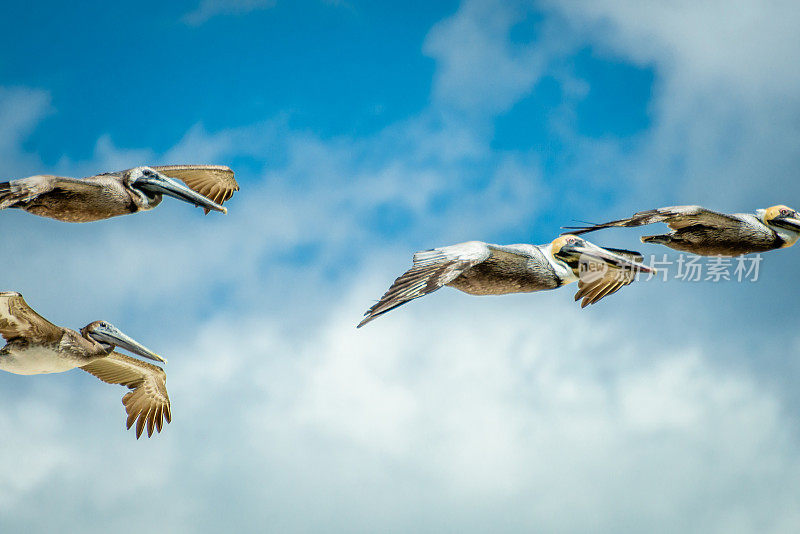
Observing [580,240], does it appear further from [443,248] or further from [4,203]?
[4,203]

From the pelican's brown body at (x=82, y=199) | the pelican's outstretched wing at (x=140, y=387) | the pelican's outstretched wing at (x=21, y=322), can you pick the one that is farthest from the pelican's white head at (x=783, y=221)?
the pelican's outstretched wing at (x=21, y=322)

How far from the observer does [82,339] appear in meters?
16.2

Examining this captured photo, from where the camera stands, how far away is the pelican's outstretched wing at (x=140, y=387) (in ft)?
59.2

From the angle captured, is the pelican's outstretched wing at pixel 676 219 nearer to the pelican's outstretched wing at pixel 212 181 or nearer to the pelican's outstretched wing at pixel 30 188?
the pelican's outstretched wing at pixel 212 181

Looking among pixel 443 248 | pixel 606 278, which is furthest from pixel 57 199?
pixel 606 278

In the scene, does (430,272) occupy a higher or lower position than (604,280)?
lower

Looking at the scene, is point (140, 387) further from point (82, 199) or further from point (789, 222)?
point (789, 222)

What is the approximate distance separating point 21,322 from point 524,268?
7263 millimetres

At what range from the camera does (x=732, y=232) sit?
57.0 ft

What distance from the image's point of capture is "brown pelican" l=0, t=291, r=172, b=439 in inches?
596

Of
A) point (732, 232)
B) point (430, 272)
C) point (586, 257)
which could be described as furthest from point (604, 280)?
point (430, 272)

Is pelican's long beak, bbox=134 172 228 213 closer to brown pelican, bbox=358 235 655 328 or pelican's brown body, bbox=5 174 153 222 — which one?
pelican's brown body, bbox=5 174 153 222

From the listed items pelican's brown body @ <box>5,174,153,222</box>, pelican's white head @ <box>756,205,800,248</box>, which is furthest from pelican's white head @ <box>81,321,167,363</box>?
pelican's white head @ <box>756,205,800,248</box>

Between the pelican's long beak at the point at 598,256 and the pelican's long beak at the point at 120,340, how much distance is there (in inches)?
264
